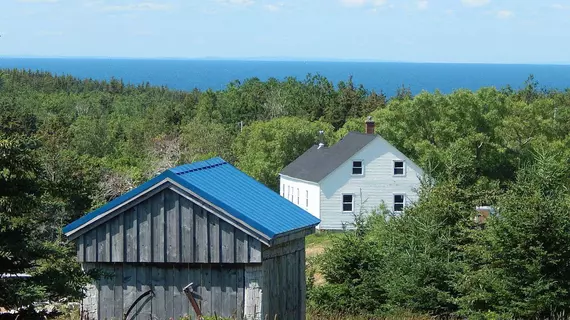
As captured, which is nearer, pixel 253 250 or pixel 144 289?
pixel 253 250

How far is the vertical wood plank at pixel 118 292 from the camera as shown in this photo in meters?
14.8

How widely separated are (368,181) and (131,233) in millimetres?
39732

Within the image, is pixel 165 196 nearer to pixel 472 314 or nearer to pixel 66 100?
pixel 472 314

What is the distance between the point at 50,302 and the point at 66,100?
102333 millimetres

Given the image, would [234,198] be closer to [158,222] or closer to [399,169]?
[158,222]

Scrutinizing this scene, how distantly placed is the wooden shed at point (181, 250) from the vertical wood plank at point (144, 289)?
0.01 meters

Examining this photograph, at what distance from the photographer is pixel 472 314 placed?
1973 cm

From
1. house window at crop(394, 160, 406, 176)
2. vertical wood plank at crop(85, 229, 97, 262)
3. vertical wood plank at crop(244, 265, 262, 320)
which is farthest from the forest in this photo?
house window at crop(394, 160, 406, 176)

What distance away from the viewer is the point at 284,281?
15.5 meters

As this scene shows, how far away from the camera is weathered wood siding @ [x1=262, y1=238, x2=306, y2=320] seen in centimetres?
1467

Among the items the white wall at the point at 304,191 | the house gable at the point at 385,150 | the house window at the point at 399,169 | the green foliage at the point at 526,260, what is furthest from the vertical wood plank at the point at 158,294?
the house window at the point at 399,169

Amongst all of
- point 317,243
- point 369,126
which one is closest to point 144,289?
point 317,243

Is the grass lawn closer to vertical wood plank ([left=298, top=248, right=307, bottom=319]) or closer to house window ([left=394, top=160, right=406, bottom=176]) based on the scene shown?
house window ([left=394, top=160, right=406, bottom=176])

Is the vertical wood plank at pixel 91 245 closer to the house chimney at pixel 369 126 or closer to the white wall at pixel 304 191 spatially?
the white wall at pixel 304 191
